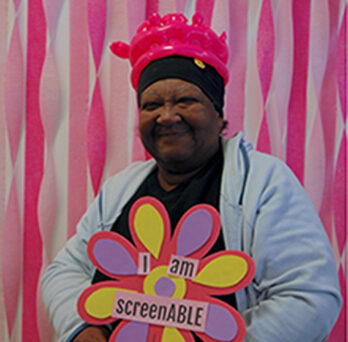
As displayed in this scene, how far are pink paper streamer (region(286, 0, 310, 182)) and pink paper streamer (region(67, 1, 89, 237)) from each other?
0.65m

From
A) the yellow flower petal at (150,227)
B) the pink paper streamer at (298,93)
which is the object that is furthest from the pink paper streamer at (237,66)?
the yellow flower petal at (150,227)

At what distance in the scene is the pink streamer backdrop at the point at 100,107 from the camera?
4.30 feet

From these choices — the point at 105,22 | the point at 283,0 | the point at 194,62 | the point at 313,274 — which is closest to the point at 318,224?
the point at 313,274

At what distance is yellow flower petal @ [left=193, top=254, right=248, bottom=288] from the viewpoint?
0.82m

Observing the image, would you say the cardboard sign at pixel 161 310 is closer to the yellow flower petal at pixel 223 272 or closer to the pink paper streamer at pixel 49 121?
the yellow flower petal at pixel 223 272

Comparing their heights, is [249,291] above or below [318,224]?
below

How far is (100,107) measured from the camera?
1.38 metres

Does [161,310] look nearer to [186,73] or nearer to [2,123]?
[186,73]

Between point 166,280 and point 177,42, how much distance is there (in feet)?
1.74

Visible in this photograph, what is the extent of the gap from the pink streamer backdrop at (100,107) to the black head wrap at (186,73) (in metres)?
0.35

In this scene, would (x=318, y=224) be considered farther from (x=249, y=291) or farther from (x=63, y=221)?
(x=63, y=221)

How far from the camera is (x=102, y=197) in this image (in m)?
1.14

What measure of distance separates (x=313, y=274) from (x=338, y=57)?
2.48 ft

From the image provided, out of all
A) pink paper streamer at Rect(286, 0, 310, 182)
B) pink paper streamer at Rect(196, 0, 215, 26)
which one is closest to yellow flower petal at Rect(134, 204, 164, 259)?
pink paper streamer at Rect(286, 0, 310, 182)
